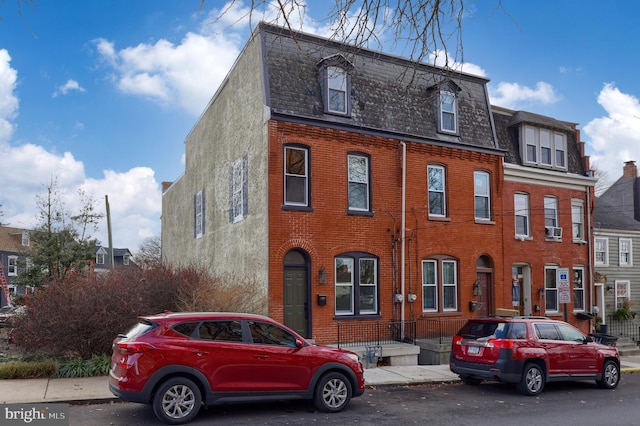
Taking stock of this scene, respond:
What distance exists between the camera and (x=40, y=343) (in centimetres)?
1320

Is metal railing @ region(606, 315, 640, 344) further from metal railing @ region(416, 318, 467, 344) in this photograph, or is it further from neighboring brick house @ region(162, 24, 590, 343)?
metal railing @ region(416, 318, 467, 344)

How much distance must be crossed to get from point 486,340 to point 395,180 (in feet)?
24.8

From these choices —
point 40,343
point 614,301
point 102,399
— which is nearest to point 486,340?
point 102,399

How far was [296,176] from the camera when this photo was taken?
1792 cm

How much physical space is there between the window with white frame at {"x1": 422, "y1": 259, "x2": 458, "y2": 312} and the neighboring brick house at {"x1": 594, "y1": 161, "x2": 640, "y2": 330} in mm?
10355

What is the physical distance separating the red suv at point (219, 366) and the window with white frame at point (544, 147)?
1608 cm

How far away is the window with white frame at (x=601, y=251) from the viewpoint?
28214 mm

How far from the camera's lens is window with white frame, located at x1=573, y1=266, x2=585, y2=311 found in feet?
81.5

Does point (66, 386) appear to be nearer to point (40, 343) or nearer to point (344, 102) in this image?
point (40, 343)

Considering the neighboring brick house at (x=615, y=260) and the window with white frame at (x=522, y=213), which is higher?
the window with white frame at (x=522, y=213)

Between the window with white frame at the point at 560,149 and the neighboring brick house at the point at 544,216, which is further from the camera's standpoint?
the window with white frame at the point at 560,149

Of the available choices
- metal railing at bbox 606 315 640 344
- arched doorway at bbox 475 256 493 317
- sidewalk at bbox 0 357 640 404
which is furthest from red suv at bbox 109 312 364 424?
A: metal railing at bbox 606 315 640 344

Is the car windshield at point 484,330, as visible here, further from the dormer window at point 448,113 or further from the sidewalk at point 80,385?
the dormer window at point 448,113

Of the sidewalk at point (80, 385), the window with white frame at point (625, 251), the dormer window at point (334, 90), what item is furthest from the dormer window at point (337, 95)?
the window with white frame at point (625, 251)
